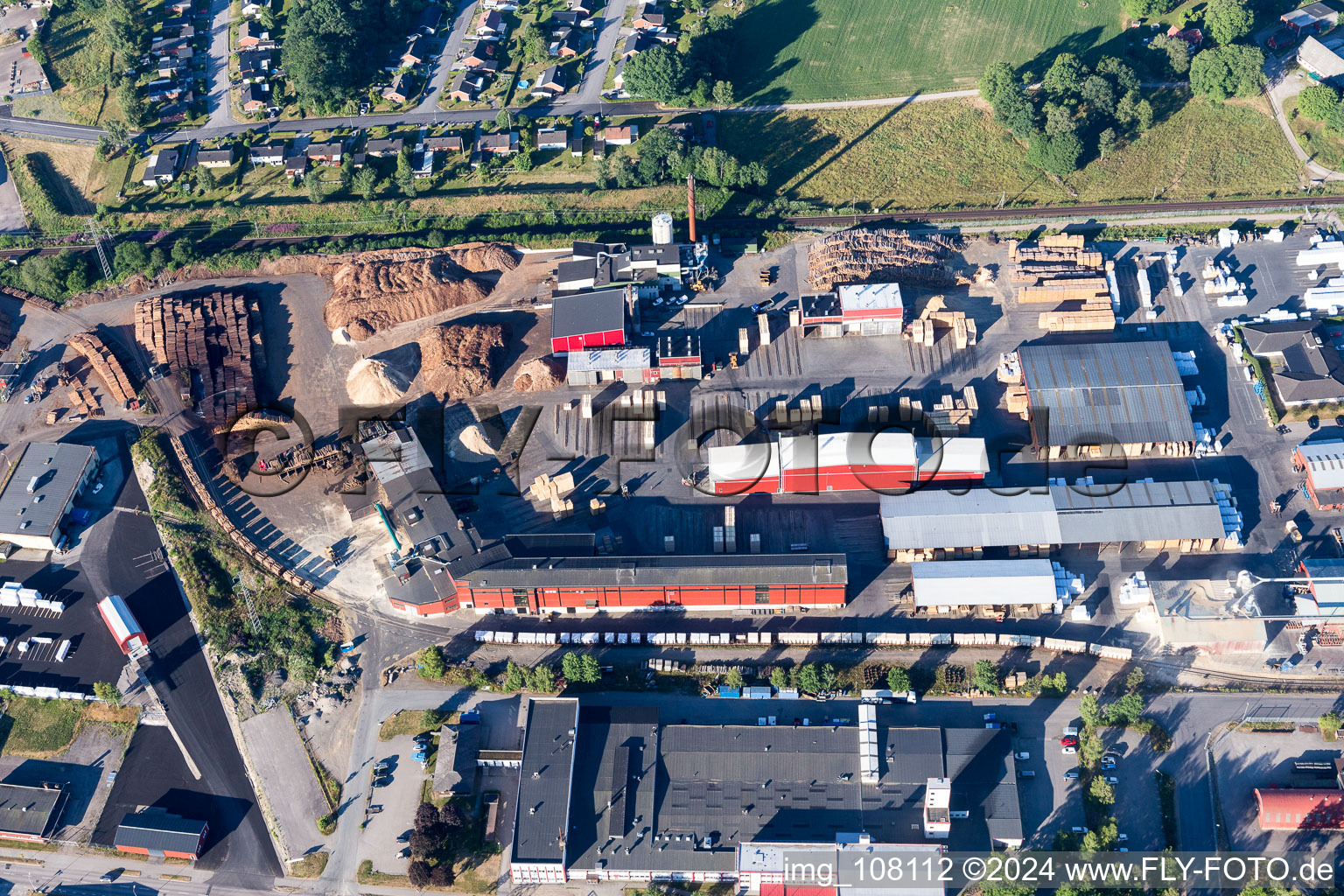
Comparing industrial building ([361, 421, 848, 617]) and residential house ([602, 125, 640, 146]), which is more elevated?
residential house ([602, 125, 640, 146])

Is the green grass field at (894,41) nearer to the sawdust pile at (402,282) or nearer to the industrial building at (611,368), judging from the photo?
the sawdust pile at (402,282)

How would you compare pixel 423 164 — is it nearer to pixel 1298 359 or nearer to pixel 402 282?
pixel 402 282

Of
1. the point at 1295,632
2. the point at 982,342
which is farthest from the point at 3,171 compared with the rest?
the point at 1295,632

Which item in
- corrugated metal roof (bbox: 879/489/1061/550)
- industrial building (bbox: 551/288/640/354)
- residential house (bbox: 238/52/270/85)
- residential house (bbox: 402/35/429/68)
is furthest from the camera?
residential house (bbox: 402/35/429/68)

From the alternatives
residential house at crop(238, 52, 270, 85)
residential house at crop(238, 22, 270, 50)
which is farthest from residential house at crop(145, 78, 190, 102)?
residential house at crop(238, 22, 270, 50)

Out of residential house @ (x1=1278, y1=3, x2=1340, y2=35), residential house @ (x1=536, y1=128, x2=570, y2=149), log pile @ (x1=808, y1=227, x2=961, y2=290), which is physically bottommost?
log pile @ (x1=808, y1=227, x2=961, y2=290)

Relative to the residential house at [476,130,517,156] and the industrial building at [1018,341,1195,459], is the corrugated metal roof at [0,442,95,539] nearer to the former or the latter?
the residential house at [476,130,517,156]
